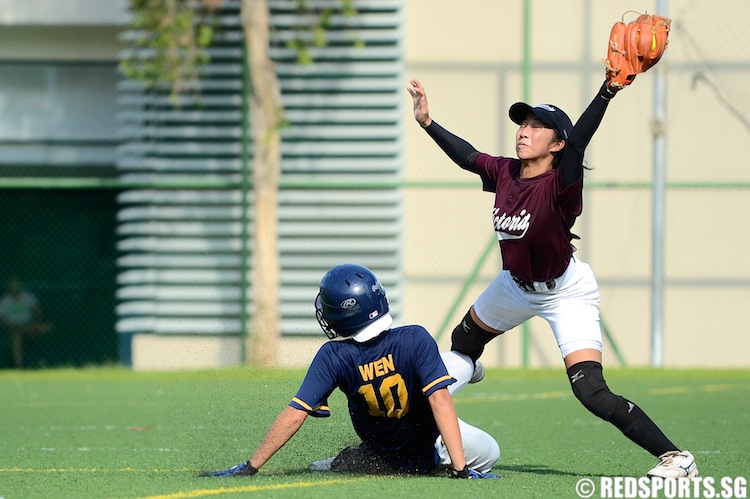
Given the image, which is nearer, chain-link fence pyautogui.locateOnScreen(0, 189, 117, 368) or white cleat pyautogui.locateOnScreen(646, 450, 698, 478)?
white cleat pyautogui.locateOnScreen(646, 450, 698, 478)

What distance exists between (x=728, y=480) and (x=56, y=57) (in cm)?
1354

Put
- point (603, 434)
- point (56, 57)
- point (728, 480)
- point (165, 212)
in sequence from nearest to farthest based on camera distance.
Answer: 1. point (728, 480)
2. point (603, 434)
3. point (165, 212)
4. point (56, 57)

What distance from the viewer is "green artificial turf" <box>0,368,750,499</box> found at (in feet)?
20.1

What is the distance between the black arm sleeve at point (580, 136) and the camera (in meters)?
6.22

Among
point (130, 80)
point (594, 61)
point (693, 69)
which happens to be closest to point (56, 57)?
point (130, 80)

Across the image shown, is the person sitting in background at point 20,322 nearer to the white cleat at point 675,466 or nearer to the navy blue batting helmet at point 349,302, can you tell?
the navy blue batting helmet at point 349,302

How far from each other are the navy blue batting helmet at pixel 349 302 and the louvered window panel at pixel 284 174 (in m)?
9.95

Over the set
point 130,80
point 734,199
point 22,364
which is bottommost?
point 22,364

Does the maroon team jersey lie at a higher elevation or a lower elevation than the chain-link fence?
higher

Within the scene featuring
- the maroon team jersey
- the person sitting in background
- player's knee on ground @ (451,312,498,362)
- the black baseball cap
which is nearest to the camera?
the maroon team jersey

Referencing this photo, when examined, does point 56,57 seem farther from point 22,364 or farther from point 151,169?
point 22,364

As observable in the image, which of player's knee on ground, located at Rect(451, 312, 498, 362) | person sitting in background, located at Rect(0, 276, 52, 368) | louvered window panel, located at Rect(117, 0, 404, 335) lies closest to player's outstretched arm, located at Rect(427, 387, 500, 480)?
player's knee on ground, located at Rect(451, 312, 498, 362)

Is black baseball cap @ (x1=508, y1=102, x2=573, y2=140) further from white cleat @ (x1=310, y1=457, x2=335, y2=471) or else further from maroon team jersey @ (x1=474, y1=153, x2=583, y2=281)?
white cleat @ (x1=310, y1=457, x2=335, y2=471)

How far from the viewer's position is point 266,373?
8062mm
